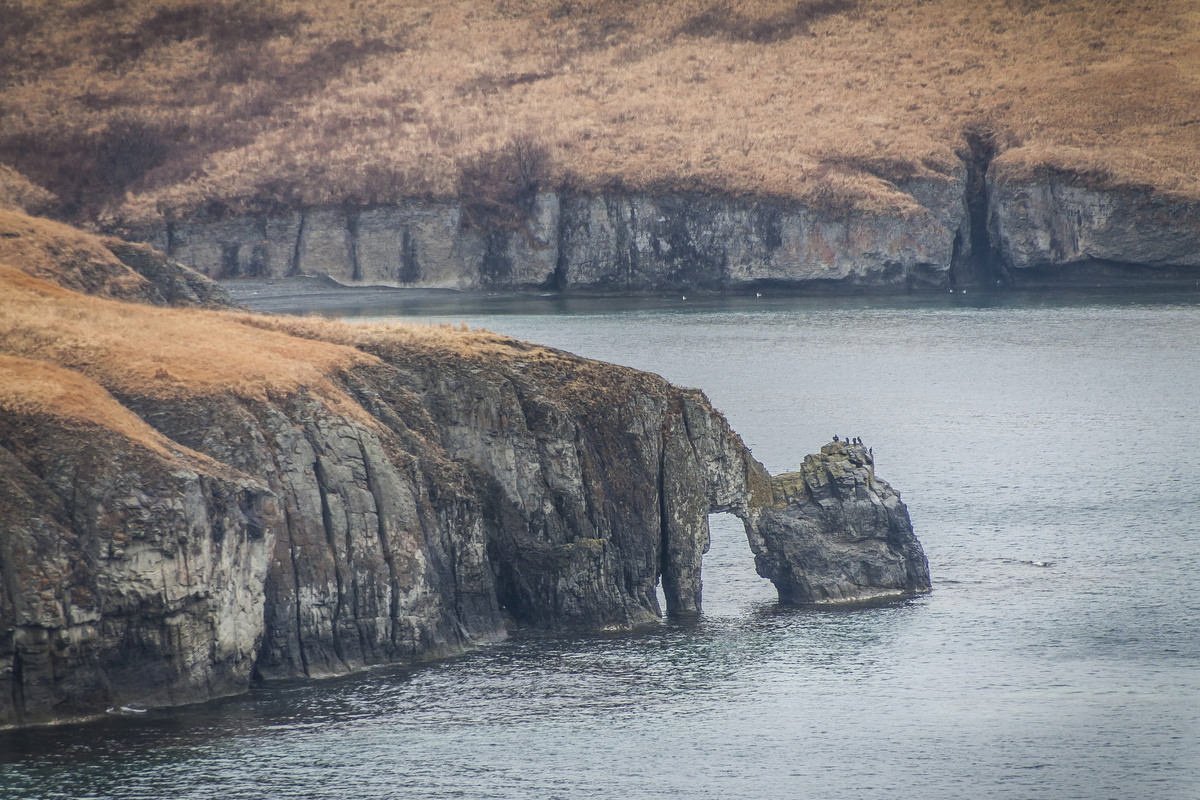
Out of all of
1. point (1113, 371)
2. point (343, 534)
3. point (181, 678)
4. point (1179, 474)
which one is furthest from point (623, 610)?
point (1113, 371)

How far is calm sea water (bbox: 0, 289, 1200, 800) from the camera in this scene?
39406mm

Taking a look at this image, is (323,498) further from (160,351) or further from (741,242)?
(741,242)

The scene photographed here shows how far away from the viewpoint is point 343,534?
48.7 meters

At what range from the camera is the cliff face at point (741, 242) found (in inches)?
6250

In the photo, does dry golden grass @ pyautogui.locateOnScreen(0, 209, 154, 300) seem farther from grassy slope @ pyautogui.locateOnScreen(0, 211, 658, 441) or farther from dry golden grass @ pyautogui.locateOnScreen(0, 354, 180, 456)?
dry golden grass @ pyautogui.locateOnScreen(0, 354, 180, 456)

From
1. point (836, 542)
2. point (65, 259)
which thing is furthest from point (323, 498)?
point (65, 259)

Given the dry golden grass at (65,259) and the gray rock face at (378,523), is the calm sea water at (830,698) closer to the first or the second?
the gray rock face at (378,523)

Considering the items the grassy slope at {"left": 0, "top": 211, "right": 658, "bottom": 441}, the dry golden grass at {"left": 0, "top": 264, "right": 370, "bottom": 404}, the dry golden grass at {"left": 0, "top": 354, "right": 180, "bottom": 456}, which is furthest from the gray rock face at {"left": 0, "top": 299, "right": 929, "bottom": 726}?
the dry golden grass at {"left": 0, "top": 264, "right": 370, "bottom": 404}

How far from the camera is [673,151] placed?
16962 cm

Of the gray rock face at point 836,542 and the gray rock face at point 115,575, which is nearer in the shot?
the gray rock face at point 115,575

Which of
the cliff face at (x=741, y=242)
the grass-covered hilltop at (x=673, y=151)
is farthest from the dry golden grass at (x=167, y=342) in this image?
the grass-covered hilltop at (x=673, y=151)

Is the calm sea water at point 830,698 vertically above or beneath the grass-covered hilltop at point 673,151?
beneath

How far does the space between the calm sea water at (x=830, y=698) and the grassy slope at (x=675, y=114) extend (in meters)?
84.5

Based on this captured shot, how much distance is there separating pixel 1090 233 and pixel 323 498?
126048 millimetres
